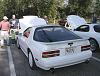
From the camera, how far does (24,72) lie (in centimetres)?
709

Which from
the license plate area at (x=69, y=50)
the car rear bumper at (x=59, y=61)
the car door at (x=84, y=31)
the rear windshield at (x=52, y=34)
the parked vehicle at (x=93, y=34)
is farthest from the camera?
the car door at (x=84, y=31)

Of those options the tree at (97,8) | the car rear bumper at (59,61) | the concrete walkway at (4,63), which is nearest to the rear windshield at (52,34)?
the car rear bumper at (59,61)

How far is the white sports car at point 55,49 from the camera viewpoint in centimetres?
634

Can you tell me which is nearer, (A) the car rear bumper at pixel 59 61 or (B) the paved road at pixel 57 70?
(A) the car rear bumper at pixel 59 61

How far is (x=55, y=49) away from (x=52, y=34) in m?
1.15

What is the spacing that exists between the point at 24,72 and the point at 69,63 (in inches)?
59.3

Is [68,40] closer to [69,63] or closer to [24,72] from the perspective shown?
[69,63]

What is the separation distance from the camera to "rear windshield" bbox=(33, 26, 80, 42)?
712 cm

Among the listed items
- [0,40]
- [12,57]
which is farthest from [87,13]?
[12,57]

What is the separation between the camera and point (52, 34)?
7.43 m

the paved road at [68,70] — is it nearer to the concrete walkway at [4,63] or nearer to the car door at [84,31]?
the concrete walkway at [4,63]

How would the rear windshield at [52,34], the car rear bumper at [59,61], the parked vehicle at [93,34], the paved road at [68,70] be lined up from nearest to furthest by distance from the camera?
the car rear bumper at [59,61] → the paved road at [68,70] → the rear windshield at [52,34] → the parked vehicle at [93,34]

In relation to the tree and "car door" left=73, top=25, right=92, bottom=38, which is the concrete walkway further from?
the tree

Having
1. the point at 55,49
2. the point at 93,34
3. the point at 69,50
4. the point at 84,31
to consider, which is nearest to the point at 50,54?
the point at 55,49
